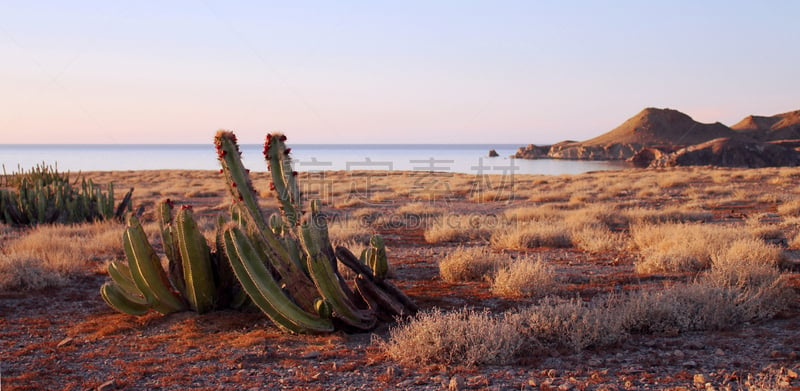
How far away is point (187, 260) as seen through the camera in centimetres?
577

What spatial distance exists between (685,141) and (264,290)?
108 meters

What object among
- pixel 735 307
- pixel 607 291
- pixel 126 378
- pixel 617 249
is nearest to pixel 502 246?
pixel 617 249

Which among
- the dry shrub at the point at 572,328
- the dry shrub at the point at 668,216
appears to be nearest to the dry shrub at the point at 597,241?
the dry shrub at the point at 668,216

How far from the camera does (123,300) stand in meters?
5.93

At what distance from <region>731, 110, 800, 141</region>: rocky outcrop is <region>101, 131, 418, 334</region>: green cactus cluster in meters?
106

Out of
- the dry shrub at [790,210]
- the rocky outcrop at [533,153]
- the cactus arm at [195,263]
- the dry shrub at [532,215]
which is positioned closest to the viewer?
the cactus arm at [195,263]

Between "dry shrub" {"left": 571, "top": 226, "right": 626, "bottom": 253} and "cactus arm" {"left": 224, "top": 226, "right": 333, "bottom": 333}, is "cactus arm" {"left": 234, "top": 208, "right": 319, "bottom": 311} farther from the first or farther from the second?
"dry shrub" {"left": 571, "top": 226, "right": 626, "bottom": 253}

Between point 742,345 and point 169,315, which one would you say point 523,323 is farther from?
point 169,315

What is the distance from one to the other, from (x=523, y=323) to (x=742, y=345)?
68.7 inches

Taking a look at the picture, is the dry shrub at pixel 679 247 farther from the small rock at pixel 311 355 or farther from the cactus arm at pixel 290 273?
the small rock at pixel 311 355

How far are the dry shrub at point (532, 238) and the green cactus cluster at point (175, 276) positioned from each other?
547cm

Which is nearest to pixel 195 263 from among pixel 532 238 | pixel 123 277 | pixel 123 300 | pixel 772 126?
pixel 123 300

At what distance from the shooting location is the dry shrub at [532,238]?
10234 millimetres

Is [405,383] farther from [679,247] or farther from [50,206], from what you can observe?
[50,206]
